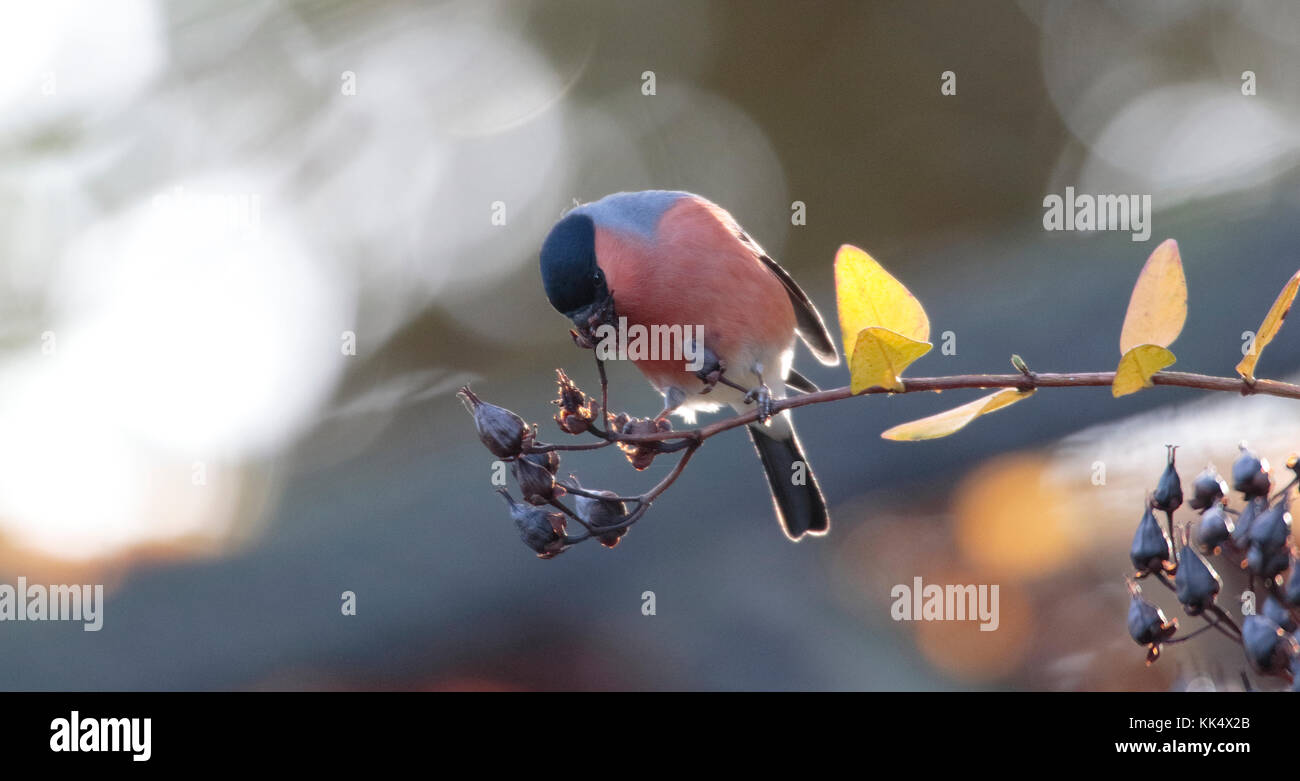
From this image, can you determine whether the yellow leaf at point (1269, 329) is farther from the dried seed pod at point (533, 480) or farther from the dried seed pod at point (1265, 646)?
Result: the dried seed pod at point (533, 480)

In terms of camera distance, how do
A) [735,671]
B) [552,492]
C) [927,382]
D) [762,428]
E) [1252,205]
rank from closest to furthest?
1. [927,382]
2. [552,492]
3. [762,428]
4. [1252,205]
5. [735,671]

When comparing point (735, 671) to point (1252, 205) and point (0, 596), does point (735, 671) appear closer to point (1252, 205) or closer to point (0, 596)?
point (1252, 205)

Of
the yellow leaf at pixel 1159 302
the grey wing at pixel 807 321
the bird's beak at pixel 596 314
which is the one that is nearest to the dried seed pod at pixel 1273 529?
the yellow leaf at pixel 1159 302

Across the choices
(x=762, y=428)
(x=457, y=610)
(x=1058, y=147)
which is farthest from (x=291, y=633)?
(x=1058, y=147)

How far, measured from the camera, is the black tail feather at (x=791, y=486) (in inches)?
116

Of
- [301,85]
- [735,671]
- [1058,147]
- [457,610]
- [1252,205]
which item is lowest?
[735,671]

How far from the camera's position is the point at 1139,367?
3.75 feet

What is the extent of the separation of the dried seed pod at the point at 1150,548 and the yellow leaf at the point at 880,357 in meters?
0.33

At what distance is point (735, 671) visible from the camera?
4.07 meters

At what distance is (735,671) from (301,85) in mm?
4940

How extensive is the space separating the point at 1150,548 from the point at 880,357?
0.39 metres
